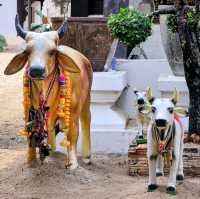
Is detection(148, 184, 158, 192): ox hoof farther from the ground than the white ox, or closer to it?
closer to it

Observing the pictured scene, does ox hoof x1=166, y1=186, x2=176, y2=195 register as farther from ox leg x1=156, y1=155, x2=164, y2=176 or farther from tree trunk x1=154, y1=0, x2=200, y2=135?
tree trunk x1=154, y1=0, x2=200, y2=135

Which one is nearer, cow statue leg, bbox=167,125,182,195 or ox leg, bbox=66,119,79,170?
cow statue leg, bbox=167,125,182,195

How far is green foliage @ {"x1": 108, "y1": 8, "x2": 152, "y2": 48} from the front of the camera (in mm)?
9172

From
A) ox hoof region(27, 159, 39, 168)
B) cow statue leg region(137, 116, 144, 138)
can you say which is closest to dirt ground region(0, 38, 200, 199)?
ox hoof region(27, 159, 39, 168)

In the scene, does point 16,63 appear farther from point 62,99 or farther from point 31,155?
point 31,155

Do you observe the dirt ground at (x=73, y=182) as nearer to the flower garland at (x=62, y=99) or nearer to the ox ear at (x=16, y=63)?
the flower garland at (x=62, y=99)

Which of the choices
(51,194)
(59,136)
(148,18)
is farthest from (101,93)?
(51,194)

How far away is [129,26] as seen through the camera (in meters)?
9.19

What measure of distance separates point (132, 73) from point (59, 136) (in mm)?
1567

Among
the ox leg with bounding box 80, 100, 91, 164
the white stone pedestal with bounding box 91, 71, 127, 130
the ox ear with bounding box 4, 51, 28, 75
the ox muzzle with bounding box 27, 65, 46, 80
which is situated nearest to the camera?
the ox muzzle with bounding box 27, 65, 46, 80

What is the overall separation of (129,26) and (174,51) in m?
0.70

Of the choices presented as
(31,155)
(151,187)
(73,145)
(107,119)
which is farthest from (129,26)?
(151,187)

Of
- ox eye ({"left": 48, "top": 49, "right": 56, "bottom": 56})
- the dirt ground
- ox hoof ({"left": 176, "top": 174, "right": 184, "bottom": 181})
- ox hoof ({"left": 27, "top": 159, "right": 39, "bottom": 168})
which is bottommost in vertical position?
the dirt ground

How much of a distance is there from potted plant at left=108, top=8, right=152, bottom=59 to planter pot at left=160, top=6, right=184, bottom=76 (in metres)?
0.29
